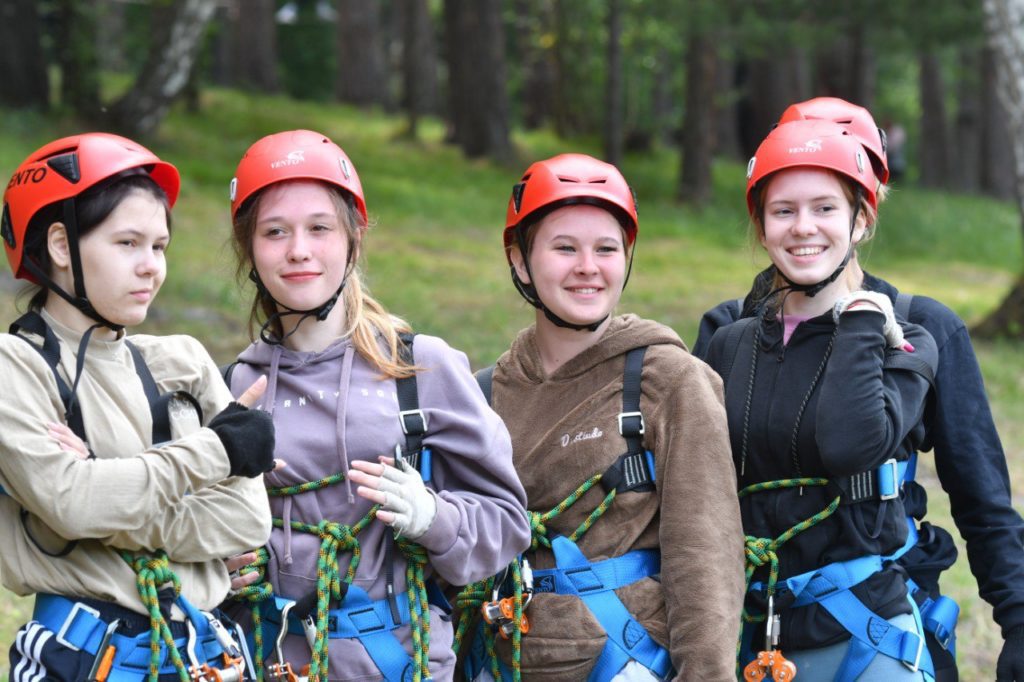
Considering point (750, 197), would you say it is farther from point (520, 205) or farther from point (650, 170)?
point (650, 170)

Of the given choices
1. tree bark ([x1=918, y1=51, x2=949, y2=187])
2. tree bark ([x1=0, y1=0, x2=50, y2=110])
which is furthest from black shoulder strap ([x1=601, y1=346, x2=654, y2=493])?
tree bark ([x1=918, y1=51, x2=949, y2=187])

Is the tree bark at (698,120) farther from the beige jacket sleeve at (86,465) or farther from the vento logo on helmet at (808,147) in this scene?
the beige jacket sleeve at (86,465)

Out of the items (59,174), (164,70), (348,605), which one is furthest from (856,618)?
(164,70)

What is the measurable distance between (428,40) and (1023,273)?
1880 centimetres

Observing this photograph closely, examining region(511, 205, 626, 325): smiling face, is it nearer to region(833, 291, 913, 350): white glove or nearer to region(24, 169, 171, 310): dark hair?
region(833, 291, 913, 350): white glove

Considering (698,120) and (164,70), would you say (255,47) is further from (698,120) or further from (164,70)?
(164,70)

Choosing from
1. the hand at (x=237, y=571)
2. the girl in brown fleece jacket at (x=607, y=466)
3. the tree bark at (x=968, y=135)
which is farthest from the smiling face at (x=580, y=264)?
the tree bark at (x=968, y=135)

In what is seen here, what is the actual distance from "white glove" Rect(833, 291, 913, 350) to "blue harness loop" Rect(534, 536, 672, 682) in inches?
34.7

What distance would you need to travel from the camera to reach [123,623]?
9.99 feet

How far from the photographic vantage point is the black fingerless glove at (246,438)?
301 cm

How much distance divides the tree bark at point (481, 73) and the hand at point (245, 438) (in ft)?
59.0

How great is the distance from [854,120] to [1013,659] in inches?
69.9

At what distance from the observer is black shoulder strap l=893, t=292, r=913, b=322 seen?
3.86 meters

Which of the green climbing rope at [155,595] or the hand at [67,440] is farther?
the green climbing rope at [155,595]
